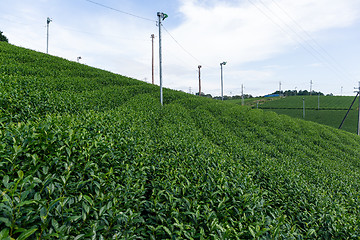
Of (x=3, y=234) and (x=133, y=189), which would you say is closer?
(x=3, y=234)

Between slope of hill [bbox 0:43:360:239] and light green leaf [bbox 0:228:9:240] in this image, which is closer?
light green leaf [bbox 0:228:9:240]

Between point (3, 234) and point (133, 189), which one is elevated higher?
point (3, 234)

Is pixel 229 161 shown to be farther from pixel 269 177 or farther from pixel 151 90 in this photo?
pixel 151 90

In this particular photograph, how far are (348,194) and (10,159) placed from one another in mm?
9766

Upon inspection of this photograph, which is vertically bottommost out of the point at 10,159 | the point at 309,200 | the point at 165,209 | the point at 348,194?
the point at 348,194

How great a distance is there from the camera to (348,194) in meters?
6.60

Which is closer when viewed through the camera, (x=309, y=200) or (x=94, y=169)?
(x=94, y=169)

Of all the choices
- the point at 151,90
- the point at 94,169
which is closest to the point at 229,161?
the point at 94,169

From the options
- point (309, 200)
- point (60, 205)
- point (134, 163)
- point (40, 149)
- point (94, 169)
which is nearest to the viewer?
point (60, 205)

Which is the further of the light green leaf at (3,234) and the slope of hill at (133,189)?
the slope of hill at (133,189)

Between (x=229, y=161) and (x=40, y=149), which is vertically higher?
(x=40, y=149)

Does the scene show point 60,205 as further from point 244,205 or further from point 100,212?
point 244,205

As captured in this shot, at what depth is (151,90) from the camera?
66.9 feet

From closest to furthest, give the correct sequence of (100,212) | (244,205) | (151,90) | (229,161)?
(100,212)
(244,205)
(229,161)
(151,90)
